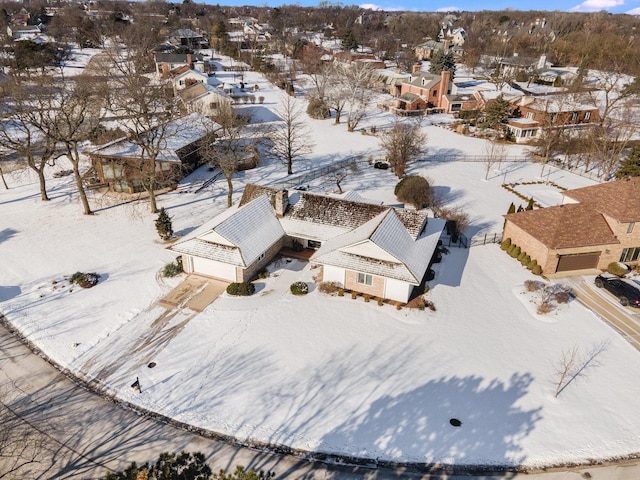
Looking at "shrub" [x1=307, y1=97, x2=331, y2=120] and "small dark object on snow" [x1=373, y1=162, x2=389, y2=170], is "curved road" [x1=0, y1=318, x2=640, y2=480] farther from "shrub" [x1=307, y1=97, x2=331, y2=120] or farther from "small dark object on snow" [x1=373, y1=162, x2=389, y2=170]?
"shrub" [x1=307, y1=97, x2=331, y2=120]

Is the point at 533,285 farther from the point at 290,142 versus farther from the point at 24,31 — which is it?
the point at 24,31

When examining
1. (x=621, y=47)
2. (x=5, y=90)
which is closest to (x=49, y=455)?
(x=5, y=90)

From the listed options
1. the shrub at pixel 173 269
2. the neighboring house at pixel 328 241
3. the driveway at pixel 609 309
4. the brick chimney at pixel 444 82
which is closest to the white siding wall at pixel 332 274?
the neighboring house at pixel 328 241

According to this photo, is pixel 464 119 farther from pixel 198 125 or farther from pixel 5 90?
pixel 5 90

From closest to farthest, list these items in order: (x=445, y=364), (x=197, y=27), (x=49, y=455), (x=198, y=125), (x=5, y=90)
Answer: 1. (x=49, y=455)
2. (x=445, y=364)
3. (x=198, y=125)
4. (x=5, y=90)
5. (x=197, y=27)

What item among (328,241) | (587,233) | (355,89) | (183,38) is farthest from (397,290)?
(183,38)

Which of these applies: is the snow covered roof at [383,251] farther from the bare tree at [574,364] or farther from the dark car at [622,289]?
the dark car at [622,289]

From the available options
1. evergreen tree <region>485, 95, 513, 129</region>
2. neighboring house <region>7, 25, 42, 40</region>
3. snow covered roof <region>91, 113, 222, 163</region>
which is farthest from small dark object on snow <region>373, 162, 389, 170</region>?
neighboring house <region>7, 25, 42, 40</region>
